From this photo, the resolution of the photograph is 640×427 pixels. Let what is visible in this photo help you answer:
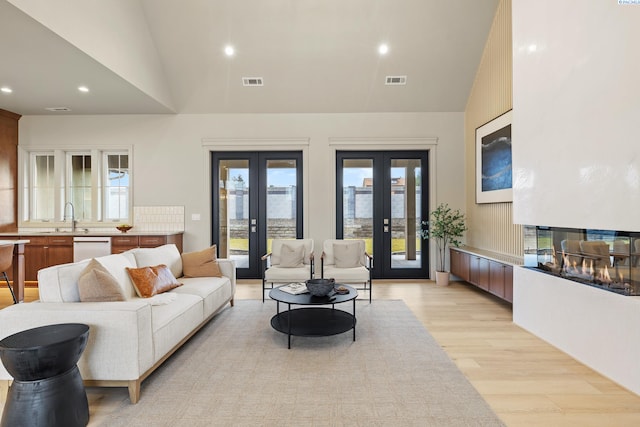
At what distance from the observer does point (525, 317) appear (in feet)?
12.0

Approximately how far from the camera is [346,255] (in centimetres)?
528

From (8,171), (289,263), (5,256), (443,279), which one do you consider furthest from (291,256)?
(8,171)

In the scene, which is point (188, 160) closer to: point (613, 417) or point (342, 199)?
point (342, 199)

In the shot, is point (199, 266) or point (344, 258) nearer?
point (199, 266)

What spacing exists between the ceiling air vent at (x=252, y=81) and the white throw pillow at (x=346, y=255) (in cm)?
292

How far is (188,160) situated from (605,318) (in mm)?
6005

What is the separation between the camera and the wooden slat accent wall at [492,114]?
468 centimetres

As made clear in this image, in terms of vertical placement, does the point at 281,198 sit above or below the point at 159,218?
above

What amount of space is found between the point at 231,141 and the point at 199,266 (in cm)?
273

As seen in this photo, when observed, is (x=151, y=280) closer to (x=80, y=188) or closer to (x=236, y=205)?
(x=236, y=205)

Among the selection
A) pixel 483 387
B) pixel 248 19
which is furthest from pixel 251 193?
pixel 483 387

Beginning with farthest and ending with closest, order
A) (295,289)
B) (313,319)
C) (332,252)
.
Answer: (332,252) < (295,289) < (313,319)

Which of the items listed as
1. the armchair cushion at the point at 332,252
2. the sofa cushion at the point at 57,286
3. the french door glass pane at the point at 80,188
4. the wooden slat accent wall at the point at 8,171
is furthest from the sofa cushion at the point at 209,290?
the wooden slat accent wall at the point at 8,171

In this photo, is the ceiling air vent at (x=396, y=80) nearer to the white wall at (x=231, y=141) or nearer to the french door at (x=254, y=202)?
the white wall at (x=231, y=141)
